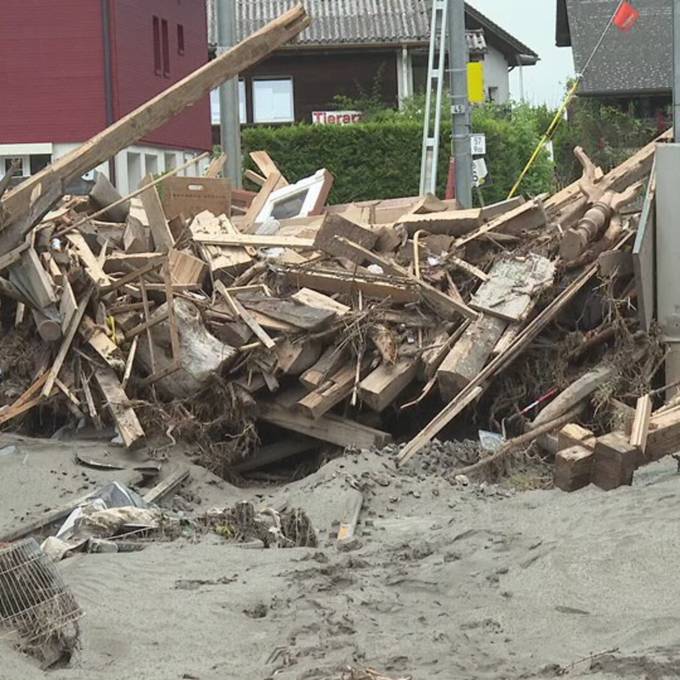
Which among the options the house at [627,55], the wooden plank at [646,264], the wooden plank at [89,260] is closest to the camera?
the wooden plank at [646,264]

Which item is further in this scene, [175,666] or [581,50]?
[581,50]

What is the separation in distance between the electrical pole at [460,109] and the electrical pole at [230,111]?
3.18 m

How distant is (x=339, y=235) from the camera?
501 inches

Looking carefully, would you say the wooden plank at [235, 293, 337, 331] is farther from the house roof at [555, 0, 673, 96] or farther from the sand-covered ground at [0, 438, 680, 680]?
the house roof at [555, 0, 673, 96]

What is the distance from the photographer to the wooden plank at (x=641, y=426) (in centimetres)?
875

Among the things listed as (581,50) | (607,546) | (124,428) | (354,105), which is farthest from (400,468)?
(354,105)

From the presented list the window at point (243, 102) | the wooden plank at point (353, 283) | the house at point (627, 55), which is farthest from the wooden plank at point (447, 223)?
the window at point (243, 102)

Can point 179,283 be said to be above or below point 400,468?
above

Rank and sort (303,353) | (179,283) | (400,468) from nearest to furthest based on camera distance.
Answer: (400,468)
(303,353)
(179,283)

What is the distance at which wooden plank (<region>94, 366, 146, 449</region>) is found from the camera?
37.6 ft

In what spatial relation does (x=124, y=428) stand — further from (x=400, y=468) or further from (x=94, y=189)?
(x=94, y=189)

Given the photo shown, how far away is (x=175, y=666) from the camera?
630 cm

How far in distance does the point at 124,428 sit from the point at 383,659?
5834 mm

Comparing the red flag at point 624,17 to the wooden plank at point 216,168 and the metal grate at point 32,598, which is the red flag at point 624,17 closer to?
the wooden plank at point 216,168
